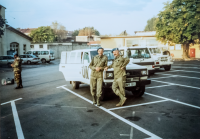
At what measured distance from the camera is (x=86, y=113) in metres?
5.91

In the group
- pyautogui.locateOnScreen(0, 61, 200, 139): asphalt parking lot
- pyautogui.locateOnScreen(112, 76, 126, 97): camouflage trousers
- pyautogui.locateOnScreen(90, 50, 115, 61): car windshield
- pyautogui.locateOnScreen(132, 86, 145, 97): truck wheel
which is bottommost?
pyautogui.locateOnScreen(0, 61, 200, 139): asphalt parking lot

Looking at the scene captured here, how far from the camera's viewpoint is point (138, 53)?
13406 millimetres

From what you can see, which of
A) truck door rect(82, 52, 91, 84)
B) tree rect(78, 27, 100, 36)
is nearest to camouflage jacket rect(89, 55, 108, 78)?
truck door rect(82, 52, 91, 84)

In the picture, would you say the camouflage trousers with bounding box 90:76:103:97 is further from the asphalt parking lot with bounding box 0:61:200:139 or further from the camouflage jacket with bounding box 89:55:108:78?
the asphalt parking lot with bounding box 0:61:200:139

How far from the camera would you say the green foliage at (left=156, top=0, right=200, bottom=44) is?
2992 cm

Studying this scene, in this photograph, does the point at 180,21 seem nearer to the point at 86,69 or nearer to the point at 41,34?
the point at 86,69

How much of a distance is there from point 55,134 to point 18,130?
0.95m

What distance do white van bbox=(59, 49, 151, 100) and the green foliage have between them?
992 inches

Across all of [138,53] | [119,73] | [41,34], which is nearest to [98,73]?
[119,73]

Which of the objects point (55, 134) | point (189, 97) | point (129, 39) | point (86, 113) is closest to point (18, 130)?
point (55, 134)

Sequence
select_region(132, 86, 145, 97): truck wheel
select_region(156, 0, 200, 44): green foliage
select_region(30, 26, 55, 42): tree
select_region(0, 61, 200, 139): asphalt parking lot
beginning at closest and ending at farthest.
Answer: select_region(0, 61, 200, 139): asphalt parking lot, select_region(132, 86, 145, 97): truck wheel, select_region(156, 0, 200, 44): green foliage, select_region(30, 26, 55, 42): tree

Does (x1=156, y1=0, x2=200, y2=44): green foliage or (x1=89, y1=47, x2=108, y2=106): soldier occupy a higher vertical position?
(x1=156, y1=0, x2=200, y2=44): green foliage

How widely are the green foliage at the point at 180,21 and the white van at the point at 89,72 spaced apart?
25192mm

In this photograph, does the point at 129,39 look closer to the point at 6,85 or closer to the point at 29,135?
the point at 6,85
